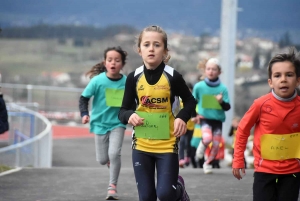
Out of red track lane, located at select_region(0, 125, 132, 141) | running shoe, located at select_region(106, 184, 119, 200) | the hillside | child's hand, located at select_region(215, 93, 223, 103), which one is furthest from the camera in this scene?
red track lane, located at select_region(0, 125, 132, 141)

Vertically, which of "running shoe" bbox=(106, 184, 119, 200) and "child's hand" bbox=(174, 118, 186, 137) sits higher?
"child's hand" bbox=(174, 118, 186, 137)

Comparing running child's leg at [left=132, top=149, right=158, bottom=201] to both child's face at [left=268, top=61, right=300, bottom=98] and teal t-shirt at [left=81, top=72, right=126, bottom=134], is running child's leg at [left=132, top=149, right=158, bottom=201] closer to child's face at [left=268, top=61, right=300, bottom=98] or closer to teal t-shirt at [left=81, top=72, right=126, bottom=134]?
child's face at [left=268, top=61, right=300, bottom=98]

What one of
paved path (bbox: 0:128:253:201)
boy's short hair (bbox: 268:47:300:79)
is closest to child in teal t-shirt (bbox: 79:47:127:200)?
paved path (bbox: 0:128:253:201)

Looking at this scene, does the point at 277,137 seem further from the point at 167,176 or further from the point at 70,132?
the point at 70,132

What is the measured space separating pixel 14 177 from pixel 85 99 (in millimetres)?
2415

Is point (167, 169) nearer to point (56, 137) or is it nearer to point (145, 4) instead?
point (56, 137)

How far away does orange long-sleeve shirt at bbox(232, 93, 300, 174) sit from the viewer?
21.8 ft

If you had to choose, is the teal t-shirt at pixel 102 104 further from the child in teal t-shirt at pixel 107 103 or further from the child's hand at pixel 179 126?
the child's hand at pixel 179 126

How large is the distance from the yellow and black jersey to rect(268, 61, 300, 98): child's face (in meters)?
0.91

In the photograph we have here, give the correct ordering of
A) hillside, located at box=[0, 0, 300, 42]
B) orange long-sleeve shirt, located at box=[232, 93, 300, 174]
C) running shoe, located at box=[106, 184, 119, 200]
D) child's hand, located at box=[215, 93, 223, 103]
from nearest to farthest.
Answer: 1. orange long-sleeve shirt, located at box=[232, 93, 300, 174]
2. running shoe, located at box=[106, 184, 119, 200]
3. child's hand, located at box=[215, 93, 223, 103]
4. hillside, located at box=[0, 0, 300, 42]

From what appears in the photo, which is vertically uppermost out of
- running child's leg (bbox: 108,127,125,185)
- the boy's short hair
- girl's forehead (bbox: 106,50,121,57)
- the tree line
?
the tree line

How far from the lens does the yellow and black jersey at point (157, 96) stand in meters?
7.13

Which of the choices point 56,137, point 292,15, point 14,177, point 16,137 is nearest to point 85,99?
point 14,177

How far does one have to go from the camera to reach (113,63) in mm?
9828
